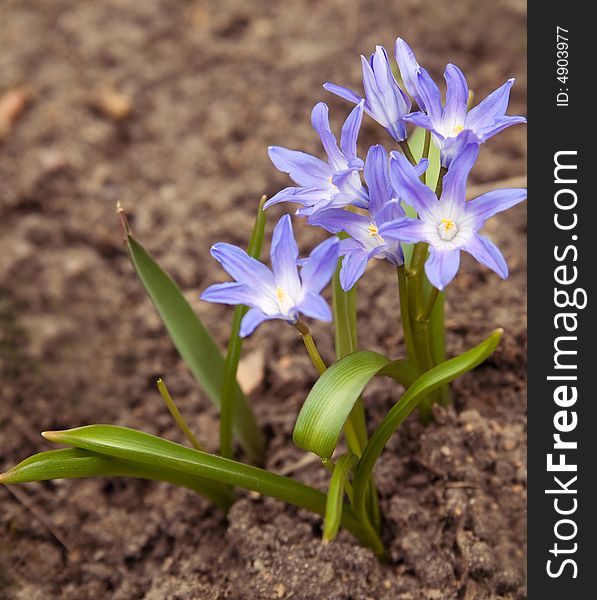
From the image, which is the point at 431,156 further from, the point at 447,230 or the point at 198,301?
the point at 198,301

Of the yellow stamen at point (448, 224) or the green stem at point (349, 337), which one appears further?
the green stem at point (349, 337)

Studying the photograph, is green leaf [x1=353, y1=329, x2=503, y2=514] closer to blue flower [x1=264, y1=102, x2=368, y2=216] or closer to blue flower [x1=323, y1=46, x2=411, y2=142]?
blue flower [x1=264, y1=102, x2=368, y2=216]

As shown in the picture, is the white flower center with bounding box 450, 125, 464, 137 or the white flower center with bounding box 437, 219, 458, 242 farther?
A: the white flower center with bounding box 450, 125, 464, 137

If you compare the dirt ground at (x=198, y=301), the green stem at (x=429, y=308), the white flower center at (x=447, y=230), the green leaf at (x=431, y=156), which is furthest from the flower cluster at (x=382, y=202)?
the dirt ground at (x=198, y=301)

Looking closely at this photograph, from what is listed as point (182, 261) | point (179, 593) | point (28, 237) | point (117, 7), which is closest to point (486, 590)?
point (179, 593)

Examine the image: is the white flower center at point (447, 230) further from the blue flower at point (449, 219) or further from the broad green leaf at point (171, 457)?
the broad green leaf at point (171, 457)

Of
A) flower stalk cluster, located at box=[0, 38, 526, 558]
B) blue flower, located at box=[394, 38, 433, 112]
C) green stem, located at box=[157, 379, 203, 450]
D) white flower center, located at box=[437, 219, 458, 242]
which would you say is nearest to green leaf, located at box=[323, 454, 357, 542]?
flower stalk cluster, located at box=[0, 38, 526, 558]

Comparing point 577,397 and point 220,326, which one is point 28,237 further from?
point 577,397
